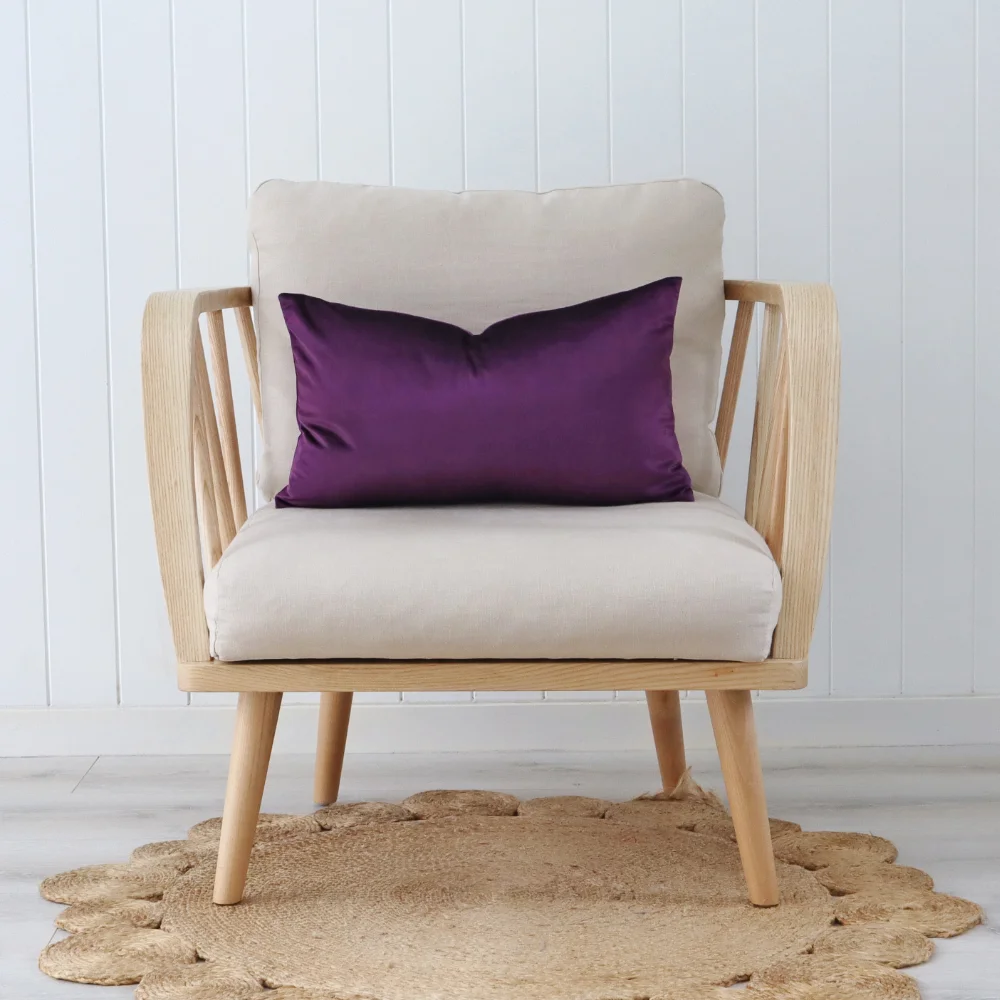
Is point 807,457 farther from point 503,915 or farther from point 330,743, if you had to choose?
point 330,743

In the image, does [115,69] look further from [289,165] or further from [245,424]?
[245,424]

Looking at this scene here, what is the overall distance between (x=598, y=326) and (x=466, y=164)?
68cm

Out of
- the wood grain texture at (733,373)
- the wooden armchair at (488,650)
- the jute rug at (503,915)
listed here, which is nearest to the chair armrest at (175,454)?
the wooden armchair at (488,650)

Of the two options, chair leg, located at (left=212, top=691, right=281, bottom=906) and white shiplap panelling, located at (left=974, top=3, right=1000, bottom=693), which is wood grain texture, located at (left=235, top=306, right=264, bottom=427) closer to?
chair leg, located at (left=212, top=691, right=281, bottom=906)

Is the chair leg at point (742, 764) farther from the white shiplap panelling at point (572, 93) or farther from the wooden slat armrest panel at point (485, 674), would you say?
the white shiplap panelling at point (572, 93)

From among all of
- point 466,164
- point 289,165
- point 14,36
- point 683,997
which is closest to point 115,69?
point 14,36

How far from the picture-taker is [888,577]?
2.10 meters

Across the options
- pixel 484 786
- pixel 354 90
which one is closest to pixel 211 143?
pixel 354 90

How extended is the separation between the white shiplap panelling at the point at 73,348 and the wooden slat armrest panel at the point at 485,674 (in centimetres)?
87

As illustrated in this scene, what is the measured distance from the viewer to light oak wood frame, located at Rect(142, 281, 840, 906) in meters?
1.28

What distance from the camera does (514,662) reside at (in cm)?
128

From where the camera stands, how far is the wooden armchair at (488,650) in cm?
128

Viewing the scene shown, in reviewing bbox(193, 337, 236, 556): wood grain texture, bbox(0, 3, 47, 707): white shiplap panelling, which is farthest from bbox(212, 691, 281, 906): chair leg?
bbox(0, 3, 47, 707): white shiplap panelling

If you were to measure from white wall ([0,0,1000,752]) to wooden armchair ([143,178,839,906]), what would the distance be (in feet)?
2.38
